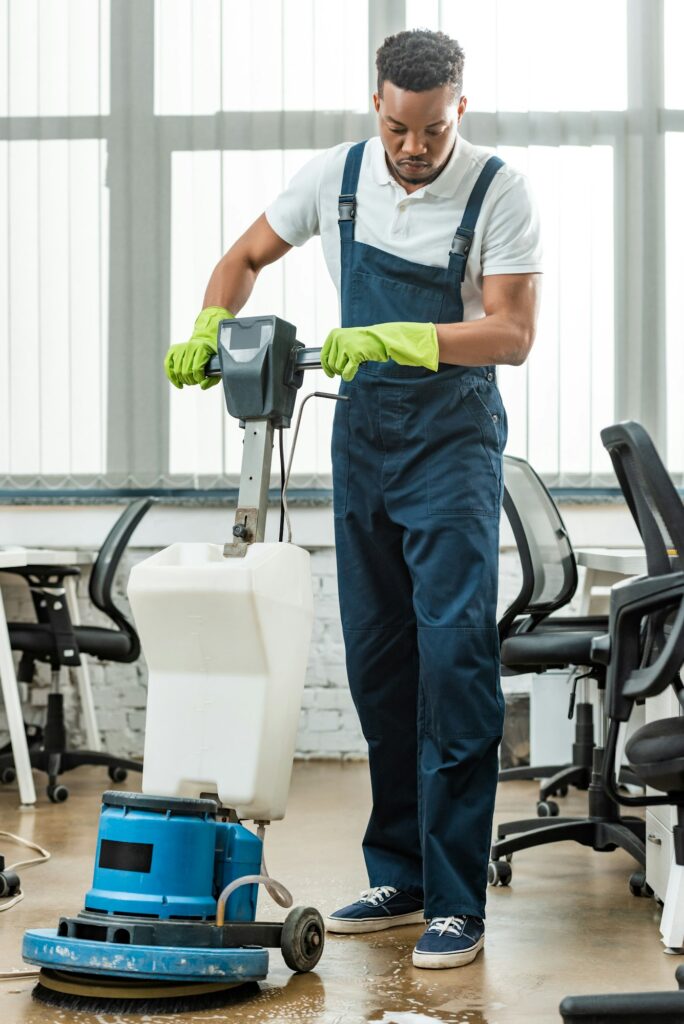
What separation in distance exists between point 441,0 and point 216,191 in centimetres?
104

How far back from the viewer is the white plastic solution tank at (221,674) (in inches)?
65.9

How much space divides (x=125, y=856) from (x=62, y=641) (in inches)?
80.2

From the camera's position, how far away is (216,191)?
4258mm

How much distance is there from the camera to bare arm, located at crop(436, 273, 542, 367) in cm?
188

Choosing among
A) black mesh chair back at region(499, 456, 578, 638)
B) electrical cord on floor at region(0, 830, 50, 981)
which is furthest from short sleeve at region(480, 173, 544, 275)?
electrical cord on floor at region(0, 830, 50, 981)

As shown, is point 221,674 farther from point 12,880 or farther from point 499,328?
point 12,880

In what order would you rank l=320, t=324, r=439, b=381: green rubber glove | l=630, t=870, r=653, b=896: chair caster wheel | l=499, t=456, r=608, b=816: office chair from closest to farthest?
l=320, t=324, r=439, b=381: green rubber glove < l=630, t=870, r=653, b=896: chair caster wheel < l=499, t=456, r=608, b=816: office chair

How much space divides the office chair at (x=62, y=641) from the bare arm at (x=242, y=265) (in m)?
1.68

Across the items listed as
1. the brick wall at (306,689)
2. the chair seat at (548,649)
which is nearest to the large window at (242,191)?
the brick wall at (306,689)

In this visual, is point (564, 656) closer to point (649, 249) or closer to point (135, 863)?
point (135, 863)

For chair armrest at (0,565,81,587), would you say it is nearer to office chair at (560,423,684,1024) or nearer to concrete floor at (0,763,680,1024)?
concrete floor at (0,763,680,1024)

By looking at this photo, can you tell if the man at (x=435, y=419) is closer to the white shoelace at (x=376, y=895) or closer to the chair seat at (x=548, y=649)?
the white shoelace at (x=376, y=895)

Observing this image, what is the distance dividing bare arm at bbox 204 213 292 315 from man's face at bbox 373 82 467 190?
0.31m

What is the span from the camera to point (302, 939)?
1789mm
